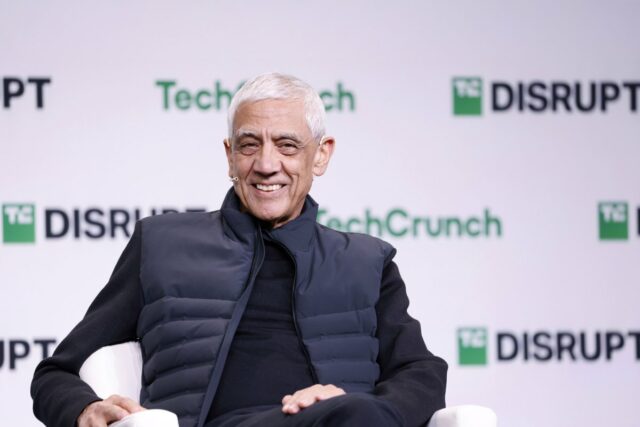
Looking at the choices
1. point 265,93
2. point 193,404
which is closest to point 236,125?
point 265,93

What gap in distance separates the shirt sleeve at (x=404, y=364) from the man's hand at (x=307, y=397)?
15 cm

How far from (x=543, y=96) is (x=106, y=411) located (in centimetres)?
238

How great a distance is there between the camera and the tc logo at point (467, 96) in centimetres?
427

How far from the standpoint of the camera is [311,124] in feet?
9.45

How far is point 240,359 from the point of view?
2734mm

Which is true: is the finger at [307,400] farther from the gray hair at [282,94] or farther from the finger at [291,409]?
the gray hair at [282,94]

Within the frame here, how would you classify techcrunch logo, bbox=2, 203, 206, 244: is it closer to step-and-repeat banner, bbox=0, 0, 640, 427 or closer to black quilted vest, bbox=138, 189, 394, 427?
step-and-repeat banner, bbox=0, 0, 640, 427

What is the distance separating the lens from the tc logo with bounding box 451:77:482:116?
4270 mm

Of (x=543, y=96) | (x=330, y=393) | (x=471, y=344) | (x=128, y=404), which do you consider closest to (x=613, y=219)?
(x=543, y=96)

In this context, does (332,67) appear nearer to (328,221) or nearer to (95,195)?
(328,221)

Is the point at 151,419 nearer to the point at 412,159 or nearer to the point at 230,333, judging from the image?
the point at 230,333

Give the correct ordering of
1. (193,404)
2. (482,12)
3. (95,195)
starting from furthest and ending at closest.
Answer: (482,12) < (95,195) < (193,404)

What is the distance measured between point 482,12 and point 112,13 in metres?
1.26

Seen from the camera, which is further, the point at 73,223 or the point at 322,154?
the point at 73,223
